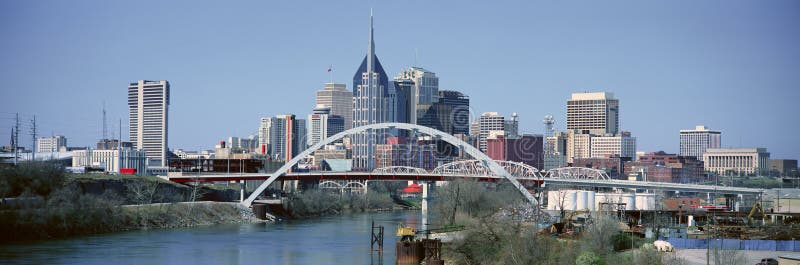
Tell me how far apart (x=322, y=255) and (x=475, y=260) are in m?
9.70

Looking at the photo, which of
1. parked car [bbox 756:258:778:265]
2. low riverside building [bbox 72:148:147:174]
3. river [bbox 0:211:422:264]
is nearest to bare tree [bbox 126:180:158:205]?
river [bbox 0:211:422:264]

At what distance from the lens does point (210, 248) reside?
53.9 meters

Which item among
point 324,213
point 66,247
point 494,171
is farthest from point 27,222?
point 494,171

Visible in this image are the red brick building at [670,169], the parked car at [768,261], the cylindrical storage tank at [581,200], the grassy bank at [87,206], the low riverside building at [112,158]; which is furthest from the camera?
the low riverside building at [112,158]

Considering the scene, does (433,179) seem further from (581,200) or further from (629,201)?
(629,201)

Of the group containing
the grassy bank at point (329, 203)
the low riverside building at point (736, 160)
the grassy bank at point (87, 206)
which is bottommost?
the grassy bank at point (329, 203)

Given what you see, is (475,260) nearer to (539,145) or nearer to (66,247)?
(66,247)

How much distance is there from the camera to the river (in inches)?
Answer: 1864

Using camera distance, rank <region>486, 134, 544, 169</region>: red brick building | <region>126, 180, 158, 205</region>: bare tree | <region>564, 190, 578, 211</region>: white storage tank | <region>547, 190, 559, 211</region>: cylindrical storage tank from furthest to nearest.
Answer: <region>486, 134, 544, 169</region>: red brick building, <region>126, 180, 158, 205</region>: bare tree, <region>547, 190, 559, 211</region>: cylindrical storage tank, <region>564, 190, 578, 211</region>: white storage tank

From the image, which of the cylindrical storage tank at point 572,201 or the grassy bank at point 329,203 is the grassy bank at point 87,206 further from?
the cylindrical storage tank at point 572,201

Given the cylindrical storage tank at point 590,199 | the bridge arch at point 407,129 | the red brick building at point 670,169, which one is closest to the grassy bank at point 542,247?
the cylindrical storage tank at point 590,199

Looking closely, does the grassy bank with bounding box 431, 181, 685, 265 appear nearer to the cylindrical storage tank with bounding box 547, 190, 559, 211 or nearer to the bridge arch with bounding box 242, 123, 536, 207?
the cylindrical storage tank with bounding box 547, 190, 559, 211

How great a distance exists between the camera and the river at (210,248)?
1864 inches

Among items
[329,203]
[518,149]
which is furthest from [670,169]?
[329,203]
